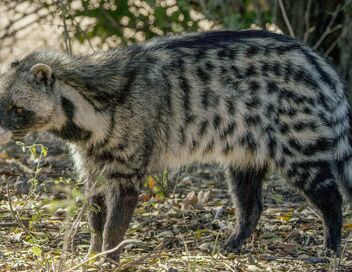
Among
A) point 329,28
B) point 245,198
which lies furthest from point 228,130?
point 329,28

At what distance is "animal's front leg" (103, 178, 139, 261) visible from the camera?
5840mm

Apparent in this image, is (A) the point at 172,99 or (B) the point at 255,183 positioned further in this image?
(B) the point at 255,183

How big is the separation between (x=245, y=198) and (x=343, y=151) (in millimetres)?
821

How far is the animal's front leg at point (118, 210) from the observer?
230 inches

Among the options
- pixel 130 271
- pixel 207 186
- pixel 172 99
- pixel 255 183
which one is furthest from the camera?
pixel 207 186

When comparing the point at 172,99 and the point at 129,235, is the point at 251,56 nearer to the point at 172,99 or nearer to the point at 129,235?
the point at 172,99

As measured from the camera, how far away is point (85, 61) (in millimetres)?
6246

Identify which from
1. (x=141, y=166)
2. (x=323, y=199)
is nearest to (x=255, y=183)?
(x=323, y=199)

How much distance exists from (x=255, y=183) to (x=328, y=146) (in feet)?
2.31

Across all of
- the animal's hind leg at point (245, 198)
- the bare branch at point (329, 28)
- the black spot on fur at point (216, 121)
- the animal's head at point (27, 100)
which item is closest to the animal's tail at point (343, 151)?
the animal's hind leg at point (245, 198)

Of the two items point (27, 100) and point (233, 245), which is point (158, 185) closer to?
point (233, 245)

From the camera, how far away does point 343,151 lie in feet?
21.4

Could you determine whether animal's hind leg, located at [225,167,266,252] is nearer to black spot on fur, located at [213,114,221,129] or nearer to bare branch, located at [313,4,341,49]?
black spot on fur, located at [213,114,221,129]

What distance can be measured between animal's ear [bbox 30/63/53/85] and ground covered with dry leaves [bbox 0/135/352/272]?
1.52ft
